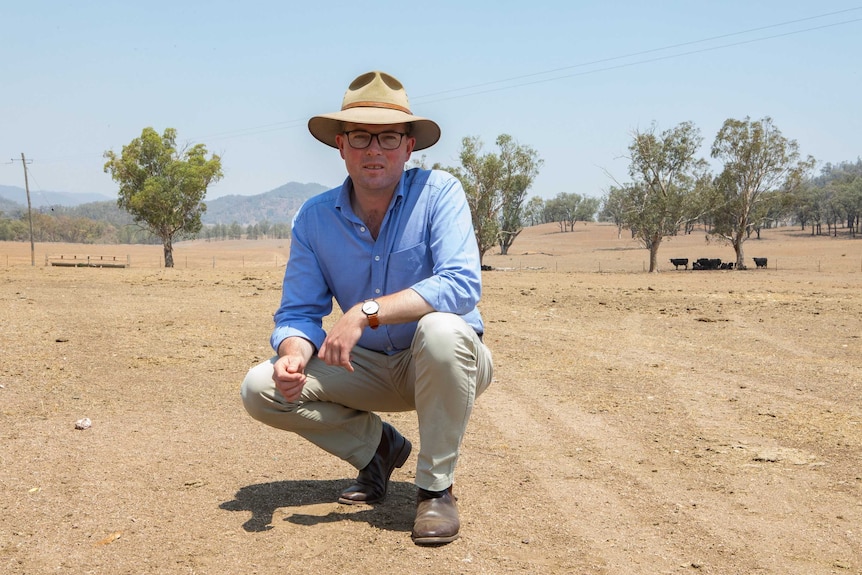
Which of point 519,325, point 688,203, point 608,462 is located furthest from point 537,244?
point 608,462

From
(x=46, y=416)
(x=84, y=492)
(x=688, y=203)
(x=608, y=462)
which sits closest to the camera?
(x=84, y=492)

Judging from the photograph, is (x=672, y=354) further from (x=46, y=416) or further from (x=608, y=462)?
(x=46, y=416)

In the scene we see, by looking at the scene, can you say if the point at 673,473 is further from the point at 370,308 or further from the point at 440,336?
the point at 370,308

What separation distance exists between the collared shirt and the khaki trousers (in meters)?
0.13

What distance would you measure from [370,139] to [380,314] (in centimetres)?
82

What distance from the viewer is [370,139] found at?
142 inches

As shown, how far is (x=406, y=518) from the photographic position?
143 inches

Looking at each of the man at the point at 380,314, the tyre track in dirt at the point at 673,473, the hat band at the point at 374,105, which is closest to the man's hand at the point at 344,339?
the man at the point at 380,314

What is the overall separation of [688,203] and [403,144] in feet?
146

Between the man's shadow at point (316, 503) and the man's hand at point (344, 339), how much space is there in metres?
0.75

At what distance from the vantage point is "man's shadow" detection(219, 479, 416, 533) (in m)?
3.56

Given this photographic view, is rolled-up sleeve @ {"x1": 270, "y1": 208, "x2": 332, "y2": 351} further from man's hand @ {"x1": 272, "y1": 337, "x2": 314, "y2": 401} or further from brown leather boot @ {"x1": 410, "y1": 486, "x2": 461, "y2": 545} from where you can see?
brown leather boot @ {"x1": 410, "y1": 486, "x2": 461, "y2": 545}

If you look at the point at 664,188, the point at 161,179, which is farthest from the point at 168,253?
the point at 664,188

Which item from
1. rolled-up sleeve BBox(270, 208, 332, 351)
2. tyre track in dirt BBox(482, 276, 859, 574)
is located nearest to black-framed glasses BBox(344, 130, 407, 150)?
rolled-up sleeve BBox(270, 208, 332, 351)
